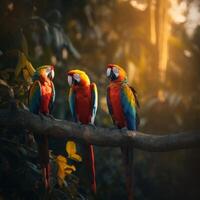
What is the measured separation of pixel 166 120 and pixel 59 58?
2.37m

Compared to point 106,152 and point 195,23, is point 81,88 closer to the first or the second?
point 106,152

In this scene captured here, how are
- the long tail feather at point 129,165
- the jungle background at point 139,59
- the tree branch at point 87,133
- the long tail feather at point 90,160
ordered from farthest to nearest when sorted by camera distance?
the jungle background at point 139,59
the long tail feather at point 90,160
the long tail feather at point 129,165
the tree branch at point 87,133

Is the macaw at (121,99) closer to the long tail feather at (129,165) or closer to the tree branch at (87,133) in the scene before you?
the long tail feather at (129,165)

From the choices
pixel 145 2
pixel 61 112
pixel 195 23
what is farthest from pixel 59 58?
pixel 195 23

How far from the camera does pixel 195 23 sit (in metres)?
10.9

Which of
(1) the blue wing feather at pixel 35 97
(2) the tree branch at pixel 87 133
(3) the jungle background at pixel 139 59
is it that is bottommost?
(3) the jungle background at pixel 139 59

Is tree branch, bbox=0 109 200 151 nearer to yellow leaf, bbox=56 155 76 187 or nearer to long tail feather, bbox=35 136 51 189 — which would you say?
long tail feather, bbox=35 136 51 189

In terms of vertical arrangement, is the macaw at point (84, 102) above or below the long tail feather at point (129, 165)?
above

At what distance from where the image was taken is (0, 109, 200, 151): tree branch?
5.54m

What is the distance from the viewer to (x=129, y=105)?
6.09 m

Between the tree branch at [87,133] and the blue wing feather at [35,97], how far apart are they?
0.15 meters

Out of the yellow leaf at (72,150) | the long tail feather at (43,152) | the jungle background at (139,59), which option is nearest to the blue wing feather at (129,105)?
the yellow leaf at (72,150)

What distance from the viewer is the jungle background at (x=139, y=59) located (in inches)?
325

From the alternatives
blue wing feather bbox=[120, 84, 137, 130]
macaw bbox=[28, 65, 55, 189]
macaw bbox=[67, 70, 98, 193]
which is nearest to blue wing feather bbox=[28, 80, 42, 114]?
macaw bbox=[28, 65, 55, 189]
